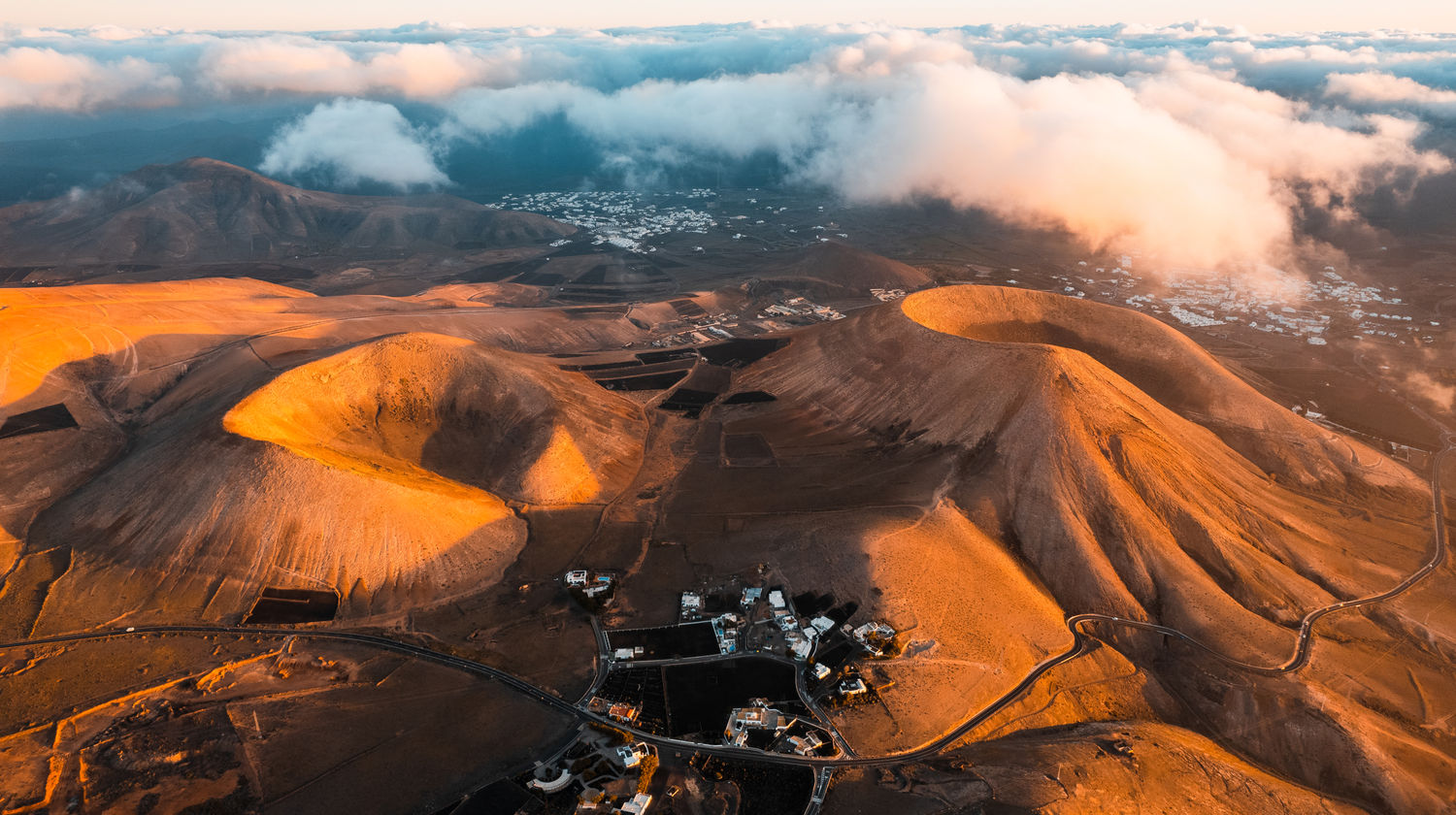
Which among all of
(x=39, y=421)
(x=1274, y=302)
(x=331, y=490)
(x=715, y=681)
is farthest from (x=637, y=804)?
(x=1274, y=302)

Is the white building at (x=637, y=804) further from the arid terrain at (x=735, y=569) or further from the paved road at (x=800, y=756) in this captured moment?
the paved road at (x=800, y=756)

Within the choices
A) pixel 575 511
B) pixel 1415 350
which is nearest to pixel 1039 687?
pixel 575 511

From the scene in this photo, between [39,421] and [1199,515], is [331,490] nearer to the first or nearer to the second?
[39,421]

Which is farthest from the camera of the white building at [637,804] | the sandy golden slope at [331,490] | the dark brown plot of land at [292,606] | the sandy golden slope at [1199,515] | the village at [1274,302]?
the village at [1274,302]

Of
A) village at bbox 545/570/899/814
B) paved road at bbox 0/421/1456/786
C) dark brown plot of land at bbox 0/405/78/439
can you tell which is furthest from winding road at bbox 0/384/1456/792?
dark brown plot of land at bbox 0/405/78/439

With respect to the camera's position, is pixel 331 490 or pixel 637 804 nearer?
pixel 637 804

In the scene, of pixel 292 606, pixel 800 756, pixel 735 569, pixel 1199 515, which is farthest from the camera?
pixel 1199 515

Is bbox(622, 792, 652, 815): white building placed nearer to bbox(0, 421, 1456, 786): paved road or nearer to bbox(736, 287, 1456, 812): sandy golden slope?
bbox(0, 421, 1456, 786): paved road

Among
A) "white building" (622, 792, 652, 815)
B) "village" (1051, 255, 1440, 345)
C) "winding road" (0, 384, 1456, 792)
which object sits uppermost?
"white building" (622, 792, 652, 815)

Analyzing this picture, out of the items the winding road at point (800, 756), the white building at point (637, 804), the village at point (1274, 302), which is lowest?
the village at point (1274, 302)

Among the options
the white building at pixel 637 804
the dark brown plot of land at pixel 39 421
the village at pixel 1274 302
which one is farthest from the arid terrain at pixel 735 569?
the village at pixel 1274 302
